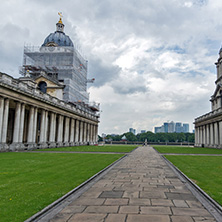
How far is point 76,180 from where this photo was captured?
38.2 ft

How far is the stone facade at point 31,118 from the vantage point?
110ft

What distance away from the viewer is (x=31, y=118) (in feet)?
135

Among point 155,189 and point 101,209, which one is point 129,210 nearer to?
point 101,209

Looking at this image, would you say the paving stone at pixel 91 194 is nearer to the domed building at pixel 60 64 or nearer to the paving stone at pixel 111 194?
the paving stone at pixel 111 194

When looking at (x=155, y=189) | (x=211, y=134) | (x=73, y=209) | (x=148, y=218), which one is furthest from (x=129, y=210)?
(x=211, y=134)

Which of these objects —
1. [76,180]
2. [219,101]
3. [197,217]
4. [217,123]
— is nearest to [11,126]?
[76,180]

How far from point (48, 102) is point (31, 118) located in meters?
6.11

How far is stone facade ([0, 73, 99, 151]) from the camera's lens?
33.5 m

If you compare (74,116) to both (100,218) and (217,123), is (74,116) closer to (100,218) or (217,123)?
(217,123)

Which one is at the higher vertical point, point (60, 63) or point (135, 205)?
point (60, 63)

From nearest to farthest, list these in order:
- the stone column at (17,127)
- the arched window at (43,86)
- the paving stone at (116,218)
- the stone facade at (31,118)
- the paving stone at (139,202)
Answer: the paving stone at (116,218)
the paving stone at (139,202)
the stone facade at (31,118)
the stone column at (17,127)
the arched window at (43,86)

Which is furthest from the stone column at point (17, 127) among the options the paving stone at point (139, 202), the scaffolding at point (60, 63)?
the scaffolding at point (60, 63)

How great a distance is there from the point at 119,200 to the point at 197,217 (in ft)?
8.84

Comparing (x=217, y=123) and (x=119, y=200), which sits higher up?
(x=217, y=123)
